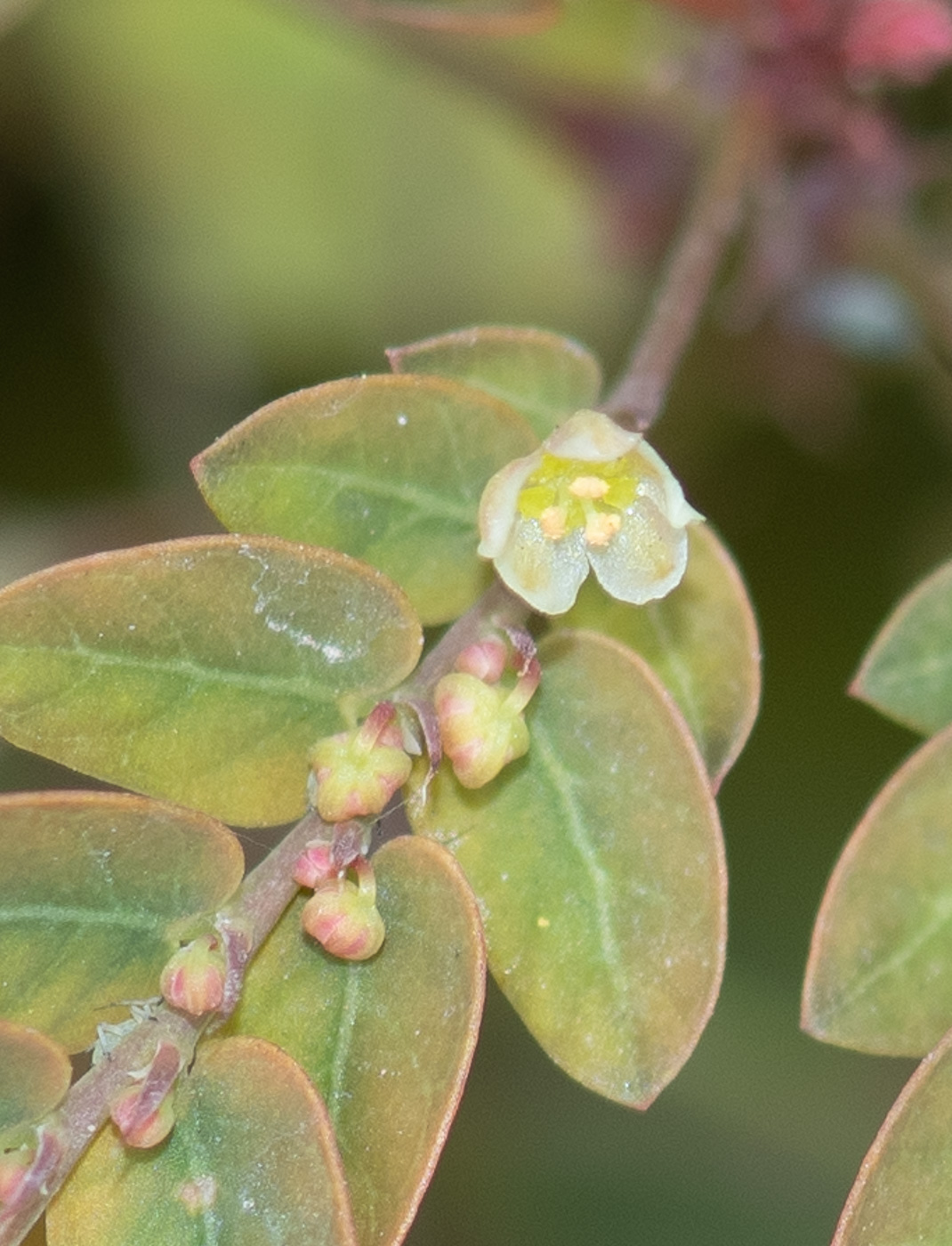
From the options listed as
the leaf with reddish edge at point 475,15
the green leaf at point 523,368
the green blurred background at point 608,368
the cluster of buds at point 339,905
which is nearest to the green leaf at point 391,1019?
the cluster of buds at point 339,905

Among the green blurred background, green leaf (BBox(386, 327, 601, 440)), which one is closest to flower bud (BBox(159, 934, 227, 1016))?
green leaf (BBox(386, 327, 601, 440))

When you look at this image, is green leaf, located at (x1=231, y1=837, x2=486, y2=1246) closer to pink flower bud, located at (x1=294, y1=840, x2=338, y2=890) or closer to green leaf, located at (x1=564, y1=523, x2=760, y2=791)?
pink flower bud, located at (x1=294, y1=840, x2=338, y2=890)

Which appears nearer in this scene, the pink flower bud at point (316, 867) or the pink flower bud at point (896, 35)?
the pink flower bud at point (316, 867)

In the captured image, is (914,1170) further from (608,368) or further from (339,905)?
(608,368)

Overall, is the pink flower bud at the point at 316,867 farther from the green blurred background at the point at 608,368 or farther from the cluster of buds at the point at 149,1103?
the green blurred background at the point at 608,368

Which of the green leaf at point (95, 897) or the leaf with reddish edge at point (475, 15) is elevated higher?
the leaf with reddish edge at point (475, 15)

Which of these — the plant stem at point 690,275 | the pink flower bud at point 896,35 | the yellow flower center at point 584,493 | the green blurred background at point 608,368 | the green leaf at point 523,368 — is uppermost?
the pink flower bud at point 896,35

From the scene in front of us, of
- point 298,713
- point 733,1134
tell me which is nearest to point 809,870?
point 733,1134
